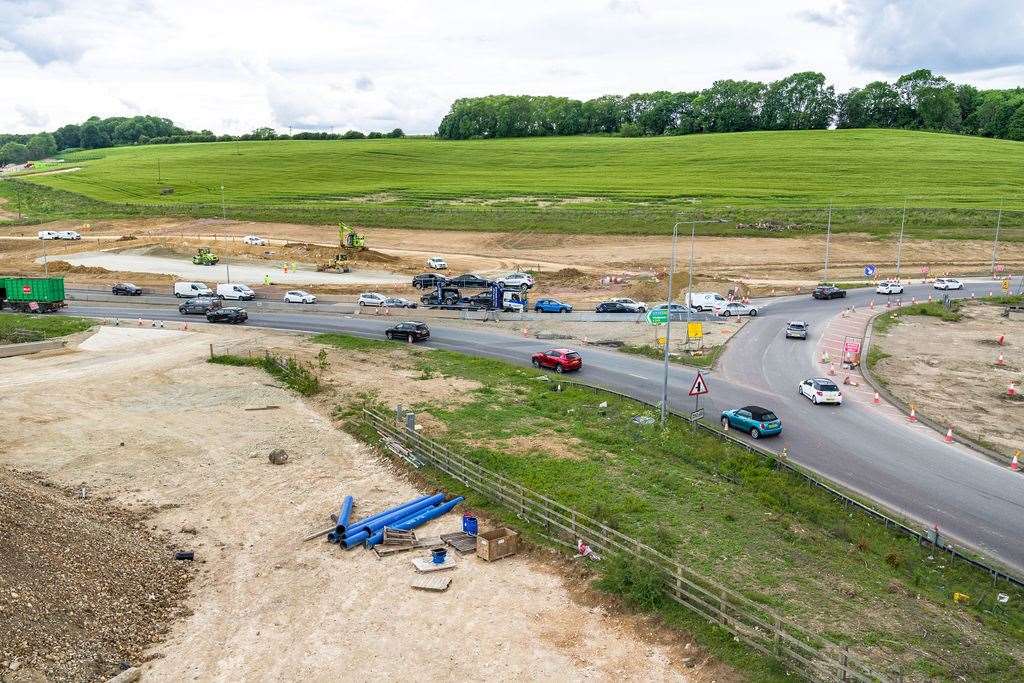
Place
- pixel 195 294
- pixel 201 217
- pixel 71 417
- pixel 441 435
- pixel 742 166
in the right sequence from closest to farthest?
1. pixel 441 435
2. pixel 71 417
3. pixel 195 294
4. pixel 201 217
5. pixel 742 166

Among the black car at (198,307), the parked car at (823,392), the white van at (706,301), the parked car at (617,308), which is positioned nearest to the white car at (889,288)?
the white van at (706,301)

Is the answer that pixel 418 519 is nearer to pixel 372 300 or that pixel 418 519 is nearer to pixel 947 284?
pixel 372 300

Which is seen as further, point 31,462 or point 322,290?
point 322,290

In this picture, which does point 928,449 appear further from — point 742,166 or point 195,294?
point 742,166

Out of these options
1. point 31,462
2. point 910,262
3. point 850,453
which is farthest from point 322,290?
point 910,262

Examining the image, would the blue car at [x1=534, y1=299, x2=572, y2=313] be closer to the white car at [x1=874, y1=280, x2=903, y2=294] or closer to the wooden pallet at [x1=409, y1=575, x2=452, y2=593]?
the white car at [x1=874, y1=280, x2=903, y2=294]

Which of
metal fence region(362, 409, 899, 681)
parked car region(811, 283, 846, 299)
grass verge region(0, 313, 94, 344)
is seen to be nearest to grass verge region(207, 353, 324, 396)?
metal fence region(362, 409, 899, 681)
